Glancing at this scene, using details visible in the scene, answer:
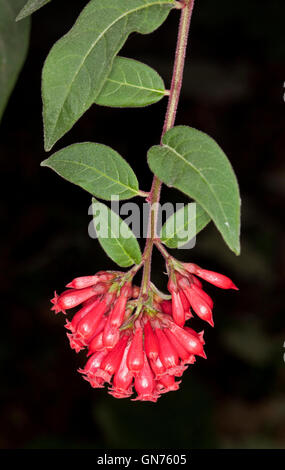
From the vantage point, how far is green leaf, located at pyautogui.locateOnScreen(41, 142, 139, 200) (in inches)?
63.2

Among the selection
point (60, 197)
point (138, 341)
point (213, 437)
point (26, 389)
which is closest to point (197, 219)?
point (138, 341)

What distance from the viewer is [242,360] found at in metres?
5.49

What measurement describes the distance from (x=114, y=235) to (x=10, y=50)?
37.1 inches

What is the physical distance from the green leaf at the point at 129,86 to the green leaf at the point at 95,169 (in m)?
0.12

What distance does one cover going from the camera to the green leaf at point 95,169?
1604 mm

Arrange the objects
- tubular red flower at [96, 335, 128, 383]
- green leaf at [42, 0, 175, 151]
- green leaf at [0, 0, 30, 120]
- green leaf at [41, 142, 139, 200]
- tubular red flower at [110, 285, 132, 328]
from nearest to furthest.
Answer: green leaf at [42, 0, 175, 151]
green leaf at [41, 142, 139, 200]
tubular red flower at [110, 285, 132, 328]
tubular red flower at [96, 335, 128, 383]
green leaf at [0, 0, 30, 120]

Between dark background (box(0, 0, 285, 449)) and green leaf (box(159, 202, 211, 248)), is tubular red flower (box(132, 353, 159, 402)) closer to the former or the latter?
green leaf (box(159, 202, 211, 248))

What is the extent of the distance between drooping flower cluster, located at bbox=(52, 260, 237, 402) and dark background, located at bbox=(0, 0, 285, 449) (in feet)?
9.37

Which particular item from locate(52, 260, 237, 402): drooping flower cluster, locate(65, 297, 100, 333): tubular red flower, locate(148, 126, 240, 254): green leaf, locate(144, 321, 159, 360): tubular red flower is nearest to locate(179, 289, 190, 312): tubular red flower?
locate(52, 260, 237, 402): drooping flower cluster

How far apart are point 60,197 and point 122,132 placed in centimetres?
69

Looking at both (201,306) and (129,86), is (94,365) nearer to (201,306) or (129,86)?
(201,306)

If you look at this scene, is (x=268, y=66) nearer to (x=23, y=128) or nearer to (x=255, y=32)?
(x=255, y=32)

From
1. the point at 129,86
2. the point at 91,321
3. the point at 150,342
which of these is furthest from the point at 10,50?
the point at 150,342

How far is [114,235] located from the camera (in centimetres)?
167
